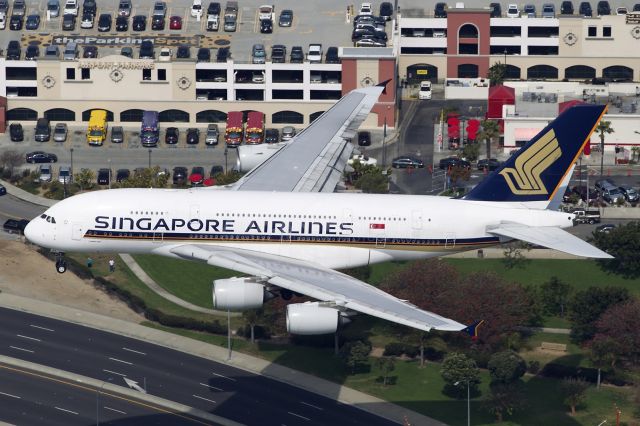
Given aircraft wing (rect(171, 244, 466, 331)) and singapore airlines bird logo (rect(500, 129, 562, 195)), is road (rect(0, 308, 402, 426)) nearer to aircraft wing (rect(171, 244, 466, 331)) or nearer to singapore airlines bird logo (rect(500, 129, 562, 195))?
aircraft wing (rect(171, 244, 466, 331))

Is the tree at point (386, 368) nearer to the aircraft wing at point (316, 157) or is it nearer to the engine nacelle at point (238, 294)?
the aircraft wing at point (316, 157)

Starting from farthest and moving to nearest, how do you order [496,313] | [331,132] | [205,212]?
1. [496,313]
2. [331,132]
3. [205,212]

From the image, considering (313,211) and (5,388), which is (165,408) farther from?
(313,211)

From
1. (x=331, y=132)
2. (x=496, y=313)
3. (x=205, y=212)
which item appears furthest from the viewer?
(x=496, y=313)

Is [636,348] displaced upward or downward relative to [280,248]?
downward

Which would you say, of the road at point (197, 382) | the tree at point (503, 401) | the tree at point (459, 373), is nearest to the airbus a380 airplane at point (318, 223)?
the tree at point (503, 401)

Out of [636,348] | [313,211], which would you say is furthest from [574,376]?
[313,211]

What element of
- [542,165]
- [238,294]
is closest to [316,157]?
[542,165]
